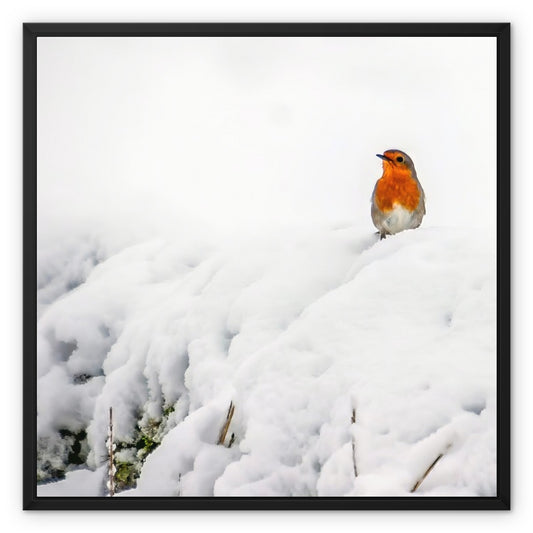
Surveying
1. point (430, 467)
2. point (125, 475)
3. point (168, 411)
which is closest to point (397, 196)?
point (430, 467)

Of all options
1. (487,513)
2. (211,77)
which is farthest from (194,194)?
(487,513)

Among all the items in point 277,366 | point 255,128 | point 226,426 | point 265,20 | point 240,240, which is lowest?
point 226,426

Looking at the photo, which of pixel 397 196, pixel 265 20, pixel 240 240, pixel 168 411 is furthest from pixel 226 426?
pixel 265 20

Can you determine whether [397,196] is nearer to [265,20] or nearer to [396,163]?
[396,163]

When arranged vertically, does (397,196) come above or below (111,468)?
above

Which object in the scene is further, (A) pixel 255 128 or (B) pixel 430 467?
(A) pixel 255 128

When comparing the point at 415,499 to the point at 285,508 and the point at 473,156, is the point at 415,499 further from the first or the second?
the point at 473,156

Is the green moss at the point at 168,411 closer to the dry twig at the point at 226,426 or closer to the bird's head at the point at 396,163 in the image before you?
the dry twig at the point at 226,426

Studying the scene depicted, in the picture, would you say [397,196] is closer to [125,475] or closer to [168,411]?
[168,411]
